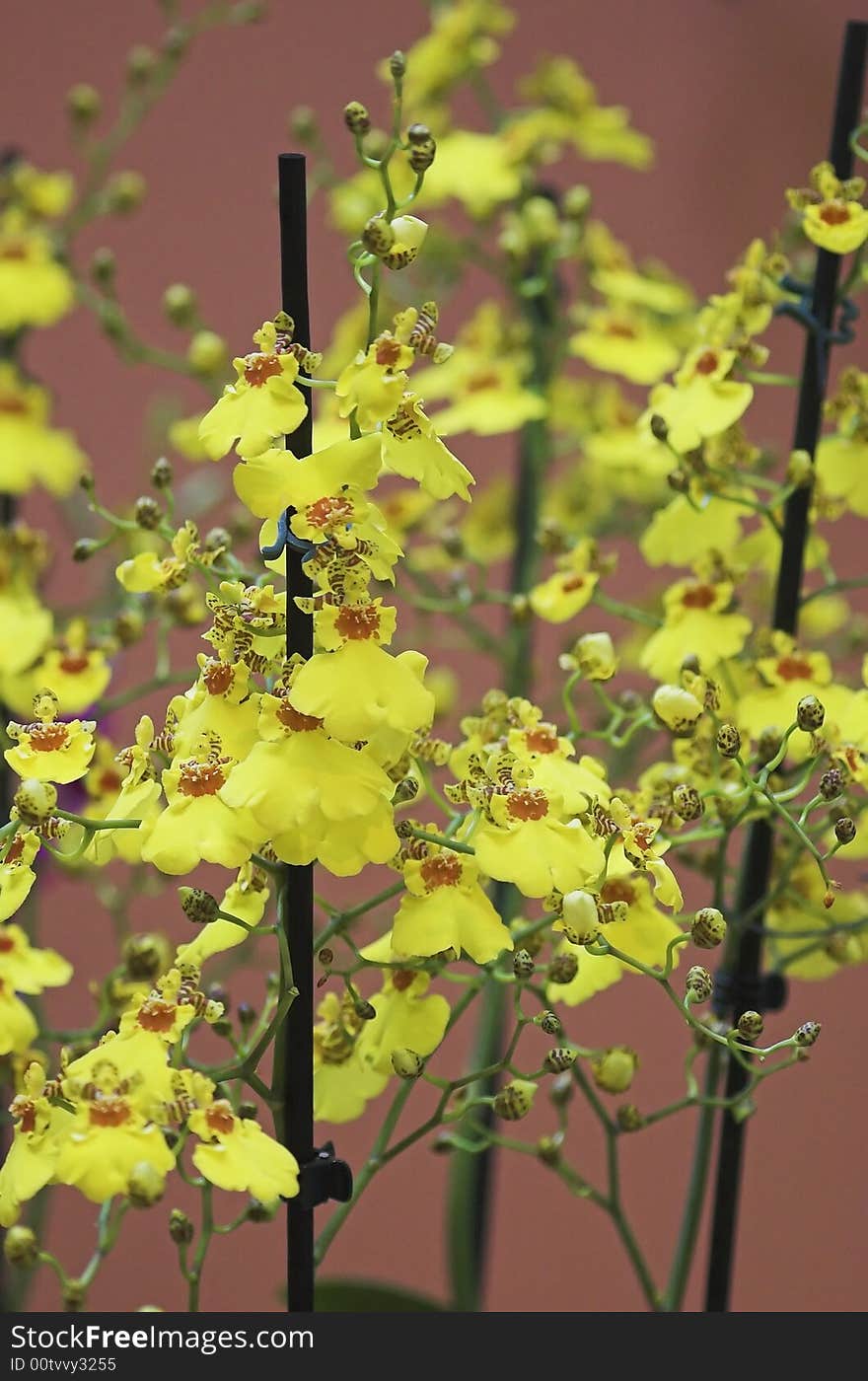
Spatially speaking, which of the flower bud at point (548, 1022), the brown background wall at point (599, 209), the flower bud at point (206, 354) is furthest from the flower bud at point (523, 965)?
the brown background wall at point (599, 209)

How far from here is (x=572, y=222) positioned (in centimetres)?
79

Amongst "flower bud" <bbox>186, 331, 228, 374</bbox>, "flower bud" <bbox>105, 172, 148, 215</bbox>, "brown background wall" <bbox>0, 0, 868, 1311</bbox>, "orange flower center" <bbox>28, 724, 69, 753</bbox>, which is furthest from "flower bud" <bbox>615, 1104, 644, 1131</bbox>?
"brown background wall" <bbox>0, 0, 868, 1311</bbox>

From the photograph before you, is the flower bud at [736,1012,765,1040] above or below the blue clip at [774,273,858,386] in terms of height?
below

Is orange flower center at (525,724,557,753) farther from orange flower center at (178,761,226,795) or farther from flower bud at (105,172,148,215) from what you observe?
flower bud at (105,172,148,215)

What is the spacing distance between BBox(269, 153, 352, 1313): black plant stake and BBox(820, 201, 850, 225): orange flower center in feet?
0.64

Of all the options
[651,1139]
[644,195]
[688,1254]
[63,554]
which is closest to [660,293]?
[688,1254]

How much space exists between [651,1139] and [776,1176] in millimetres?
109

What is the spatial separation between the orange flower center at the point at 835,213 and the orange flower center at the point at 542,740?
0.66ft

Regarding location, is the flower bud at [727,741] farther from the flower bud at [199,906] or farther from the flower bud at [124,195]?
the flower bud at [124,195]

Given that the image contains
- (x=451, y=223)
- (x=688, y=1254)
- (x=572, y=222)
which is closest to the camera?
(x=688, y=1254)

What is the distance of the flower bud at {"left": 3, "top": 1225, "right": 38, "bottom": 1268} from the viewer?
1.59 ft

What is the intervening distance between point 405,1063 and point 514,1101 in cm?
3

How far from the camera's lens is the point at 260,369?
0.43 metres

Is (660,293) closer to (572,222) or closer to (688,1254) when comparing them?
(572,222)
